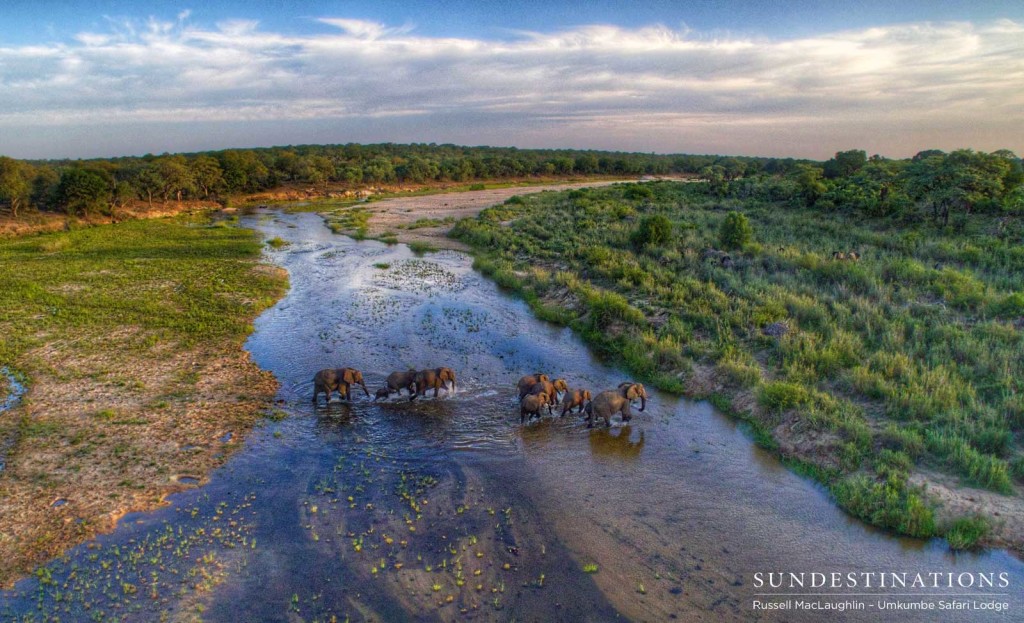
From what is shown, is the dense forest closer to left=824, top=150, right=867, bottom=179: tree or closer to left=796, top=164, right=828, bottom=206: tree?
left=824, top=150, right=867, bottom=179: tree

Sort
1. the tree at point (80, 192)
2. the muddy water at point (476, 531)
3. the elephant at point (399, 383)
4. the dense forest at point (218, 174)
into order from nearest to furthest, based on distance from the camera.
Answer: the muddy water at point (476, 531)
the elephant at point (399, 383)
the tree at point (80, 192)
the dense forest at point (218, 174)

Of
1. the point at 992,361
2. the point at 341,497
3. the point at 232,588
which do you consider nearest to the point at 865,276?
the point at 992,361

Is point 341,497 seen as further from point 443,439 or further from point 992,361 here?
point 992,361

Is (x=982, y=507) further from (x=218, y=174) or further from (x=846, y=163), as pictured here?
(x=218, y=174)

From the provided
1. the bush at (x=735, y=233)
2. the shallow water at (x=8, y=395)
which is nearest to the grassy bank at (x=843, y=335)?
the bush at (x=735, y=233)

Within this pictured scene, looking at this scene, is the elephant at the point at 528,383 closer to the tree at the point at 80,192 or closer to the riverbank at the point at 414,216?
the riverbank at the point at 414,216

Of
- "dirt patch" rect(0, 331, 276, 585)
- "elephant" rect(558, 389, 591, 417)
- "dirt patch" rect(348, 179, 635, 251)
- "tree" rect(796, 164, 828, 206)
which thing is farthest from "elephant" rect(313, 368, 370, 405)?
"tree" rect(796, 164, 828, 206)
